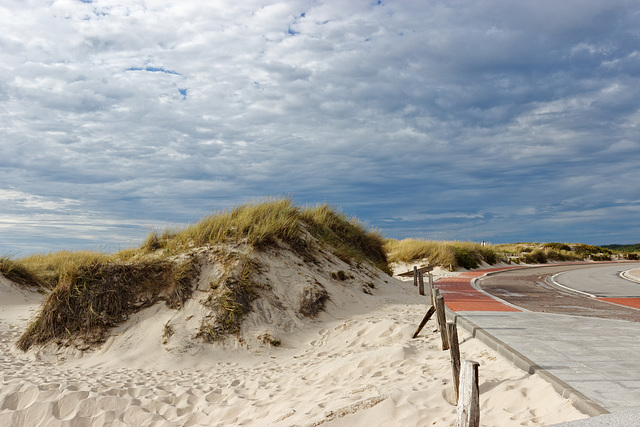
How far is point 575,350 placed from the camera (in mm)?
7035

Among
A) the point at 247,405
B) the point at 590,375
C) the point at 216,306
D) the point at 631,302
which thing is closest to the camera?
the point at 590,375

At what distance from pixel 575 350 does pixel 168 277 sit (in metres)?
10.2

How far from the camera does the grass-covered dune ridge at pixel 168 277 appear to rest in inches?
473

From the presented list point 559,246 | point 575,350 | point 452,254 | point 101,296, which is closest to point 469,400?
point 575,350

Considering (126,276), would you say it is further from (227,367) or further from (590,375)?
(590,375)

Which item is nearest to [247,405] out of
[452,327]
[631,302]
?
[452,327]

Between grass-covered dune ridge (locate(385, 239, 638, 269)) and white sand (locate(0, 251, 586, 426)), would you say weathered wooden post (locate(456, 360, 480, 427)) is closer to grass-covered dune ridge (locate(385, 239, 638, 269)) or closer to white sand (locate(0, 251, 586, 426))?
white sand (locate(0, 251, 586, 426))

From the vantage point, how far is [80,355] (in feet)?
37.4

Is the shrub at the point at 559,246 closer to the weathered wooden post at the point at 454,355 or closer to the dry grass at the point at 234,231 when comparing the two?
the dry grass at the point at 234,231

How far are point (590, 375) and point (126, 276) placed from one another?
11365 millimetres

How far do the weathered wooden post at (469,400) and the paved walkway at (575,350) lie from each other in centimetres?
121

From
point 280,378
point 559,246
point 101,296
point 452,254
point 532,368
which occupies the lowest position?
point 280,378

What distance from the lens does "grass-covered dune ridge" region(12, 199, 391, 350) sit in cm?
1201

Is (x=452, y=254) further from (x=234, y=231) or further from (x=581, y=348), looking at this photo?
(x=581, y=348)
